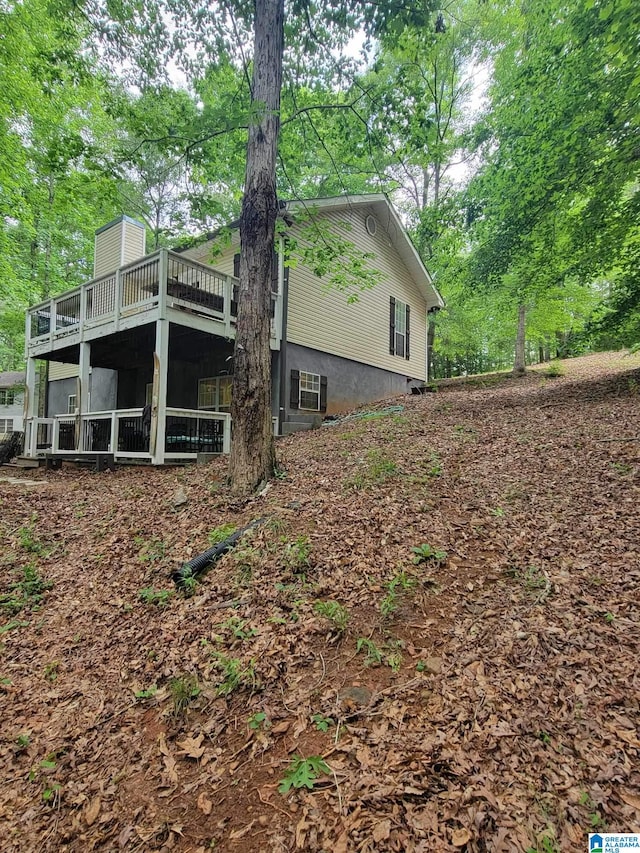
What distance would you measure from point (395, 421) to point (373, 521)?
16.0 feet

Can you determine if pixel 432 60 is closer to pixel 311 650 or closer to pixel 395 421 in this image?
pixel 395 421


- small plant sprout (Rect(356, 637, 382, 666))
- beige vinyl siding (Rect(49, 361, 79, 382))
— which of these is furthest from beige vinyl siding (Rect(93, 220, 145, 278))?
small plant sprout (Rect(356, 637, 382, 666))

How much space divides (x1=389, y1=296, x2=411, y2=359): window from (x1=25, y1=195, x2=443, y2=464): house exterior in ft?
0.25

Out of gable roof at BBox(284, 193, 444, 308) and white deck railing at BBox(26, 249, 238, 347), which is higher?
gable roof at BBox(284, 193, 444, 308)

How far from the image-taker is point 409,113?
290 inches

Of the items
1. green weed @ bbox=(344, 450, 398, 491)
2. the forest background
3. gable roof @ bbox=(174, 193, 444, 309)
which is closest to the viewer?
green weed @ bbox=(344, 450, 398, 491)

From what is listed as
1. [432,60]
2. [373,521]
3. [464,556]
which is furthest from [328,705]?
[432,60]

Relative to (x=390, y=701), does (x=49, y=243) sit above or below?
above

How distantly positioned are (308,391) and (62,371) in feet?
34.6

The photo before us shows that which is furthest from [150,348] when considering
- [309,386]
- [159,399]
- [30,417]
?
[159,399]

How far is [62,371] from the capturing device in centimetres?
1582

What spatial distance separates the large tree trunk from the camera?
541 cm

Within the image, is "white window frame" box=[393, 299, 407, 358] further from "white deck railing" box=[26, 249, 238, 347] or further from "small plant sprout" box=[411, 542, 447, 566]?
"small plant sprout" box=[411, 542, 447, 566]

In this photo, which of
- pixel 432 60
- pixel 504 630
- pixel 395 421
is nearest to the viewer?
pixel 504 630
